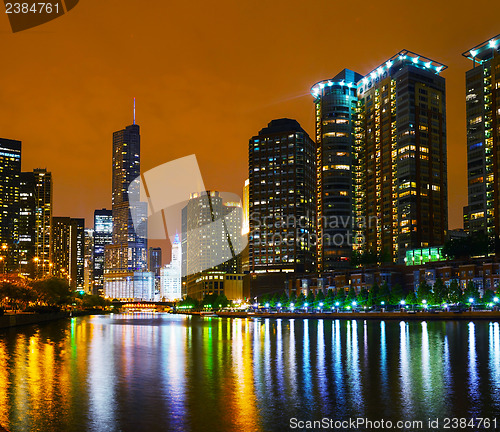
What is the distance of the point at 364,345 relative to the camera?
61812 millimetres

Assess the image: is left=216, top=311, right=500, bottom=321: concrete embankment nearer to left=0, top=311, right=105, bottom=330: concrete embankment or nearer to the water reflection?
left=0, top=311, right=105, bottom=330: concrete embankment

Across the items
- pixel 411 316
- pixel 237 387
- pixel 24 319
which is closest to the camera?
pixel 237 387

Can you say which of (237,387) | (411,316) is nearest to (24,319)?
(411,316)

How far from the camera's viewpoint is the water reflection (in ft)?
85.3

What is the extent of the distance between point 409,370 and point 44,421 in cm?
2515

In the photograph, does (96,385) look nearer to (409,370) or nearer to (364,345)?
(409,370)

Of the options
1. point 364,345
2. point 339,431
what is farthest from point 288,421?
point 364,345

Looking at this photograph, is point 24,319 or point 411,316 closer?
point 24,319

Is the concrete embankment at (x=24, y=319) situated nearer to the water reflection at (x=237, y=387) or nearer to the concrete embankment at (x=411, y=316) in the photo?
the water reflection at (x=237, y=387)

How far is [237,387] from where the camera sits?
34.0m

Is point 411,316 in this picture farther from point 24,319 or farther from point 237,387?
point 237,387

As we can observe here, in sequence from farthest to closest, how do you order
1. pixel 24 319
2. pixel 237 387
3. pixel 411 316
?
1. pixel 411 316
2. pixel 24 319
3. pixel 237 387

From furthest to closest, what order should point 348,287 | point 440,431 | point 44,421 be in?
1. point 348,287
2. point 44,421
3. point 440,431

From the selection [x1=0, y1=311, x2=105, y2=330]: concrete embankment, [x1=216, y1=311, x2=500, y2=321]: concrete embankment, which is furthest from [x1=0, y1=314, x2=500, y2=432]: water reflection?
[x1=216, y1=311, x2=500, y2=321]: concrete embankment
